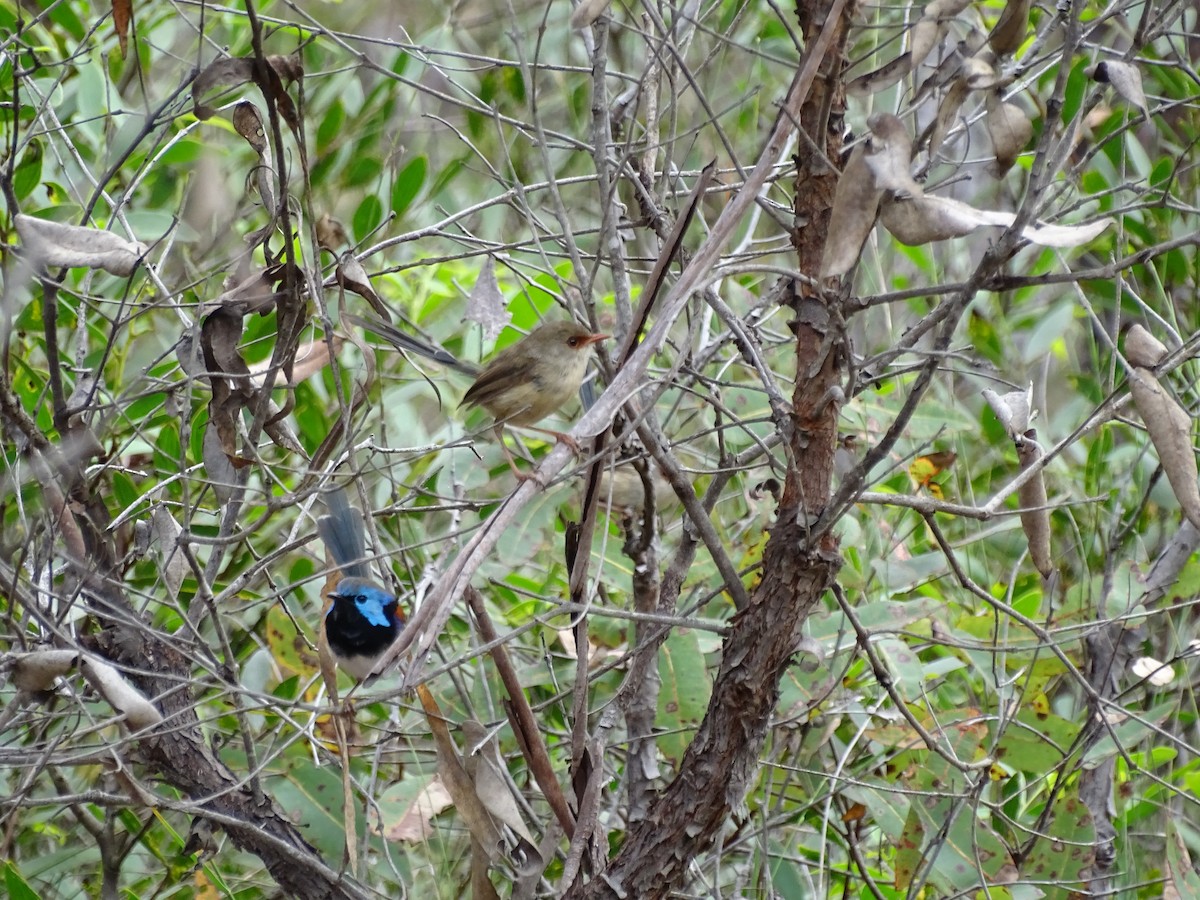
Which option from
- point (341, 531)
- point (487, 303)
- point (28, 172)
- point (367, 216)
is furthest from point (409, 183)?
point (341, 531)

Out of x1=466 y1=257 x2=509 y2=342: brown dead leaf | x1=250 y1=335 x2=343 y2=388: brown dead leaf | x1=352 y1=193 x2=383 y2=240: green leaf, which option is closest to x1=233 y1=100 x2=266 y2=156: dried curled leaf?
x1=250 y1=335 x2=343 y2=388: brown dead leaf

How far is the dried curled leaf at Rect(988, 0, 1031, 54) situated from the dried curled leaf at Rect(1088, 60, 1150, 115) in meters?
0.16

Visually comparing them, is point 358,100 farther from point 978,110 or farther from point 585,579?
point 585,579

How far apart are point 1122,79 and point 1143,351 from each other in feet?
1.36

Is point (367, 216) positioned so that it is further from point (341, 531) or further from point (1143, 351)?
Result: point (1143, 351)

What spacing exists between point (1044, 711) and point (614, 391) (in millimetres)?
2324

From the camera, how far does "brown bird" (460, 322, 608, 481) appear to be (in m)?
3.85

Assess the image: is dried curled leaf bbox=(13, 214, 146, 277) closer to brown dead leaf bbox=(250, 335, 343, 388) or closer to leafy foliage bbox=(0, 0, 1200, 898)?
leafy foliage bbox=(0, 0, 1200, 898)

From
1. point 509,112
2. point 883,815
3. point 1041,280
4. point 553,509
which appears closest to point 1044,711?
point 883,815

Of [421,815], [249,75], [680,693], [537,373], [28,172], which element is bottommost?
[421,815]

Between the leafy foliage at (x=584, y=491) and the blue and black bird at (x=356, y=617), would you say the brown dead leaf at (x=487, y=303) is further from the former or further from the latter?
the blue and black bird at (x=356, y=617)

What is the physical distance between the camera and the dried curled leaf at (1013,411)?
6.80ft

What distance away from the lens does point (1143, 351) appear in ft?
6.26

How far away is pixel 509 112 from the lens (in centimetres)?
603
